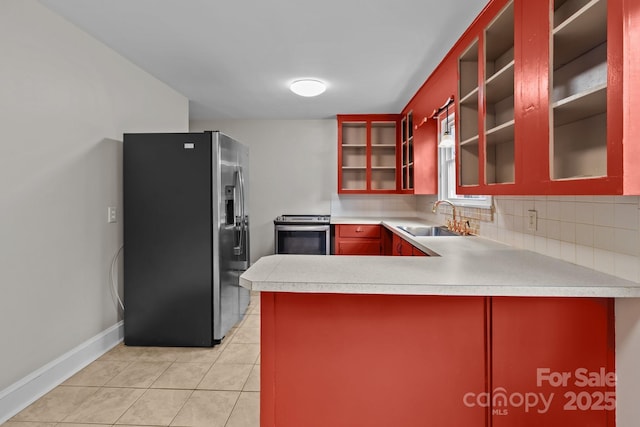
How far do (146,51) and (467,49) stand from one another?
7.85 ft

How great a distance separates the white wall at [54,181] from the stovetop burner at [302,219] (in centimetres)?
196

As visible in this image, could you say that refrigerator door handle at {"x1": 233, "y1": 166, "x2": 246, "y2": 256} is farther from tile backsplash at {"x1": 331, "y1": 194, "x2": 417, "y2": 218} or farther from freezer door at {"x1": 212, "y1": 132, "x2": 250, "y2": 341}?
tile backsplash at {"x1": 331, "y1": 194, "x2": 417, "y2": 218}

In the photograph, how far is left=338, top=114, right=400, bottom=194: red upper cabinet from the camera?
4809mm

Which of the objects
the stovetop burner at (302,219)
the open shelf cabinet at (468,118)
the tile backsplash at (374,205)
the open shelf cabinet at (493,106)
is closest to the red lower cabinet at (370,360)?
the open shelf cabinet at (493,106)

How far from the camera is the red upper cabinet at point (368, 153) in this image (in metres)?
4.81

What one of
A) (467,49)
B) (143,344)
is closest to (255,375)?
(143,344)

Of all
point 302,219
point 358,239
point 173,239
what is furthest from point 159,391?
point 302,219

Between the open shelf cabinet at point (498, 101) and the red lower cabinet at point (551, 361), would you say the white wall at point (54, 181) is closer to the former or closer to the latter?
the red lower cabinet at point (551, 361)

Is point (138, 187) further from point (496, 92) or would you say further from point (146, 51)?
point (496, 92)

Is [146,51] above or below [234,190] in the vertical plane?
above

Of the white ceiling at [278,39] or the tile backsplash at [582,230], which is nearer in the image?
the tile backsplash at [582,230]

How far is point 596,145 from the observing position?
53.3 inches

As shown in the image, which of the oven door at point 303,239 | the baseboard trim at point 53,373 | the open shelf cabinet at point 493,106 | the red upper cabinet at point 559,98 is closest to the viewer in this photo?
the red upper cabinet at point 559,98

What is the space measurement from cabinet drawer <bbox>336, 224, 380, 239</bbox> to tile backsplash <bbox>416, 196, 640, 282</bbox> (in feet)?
6.43
